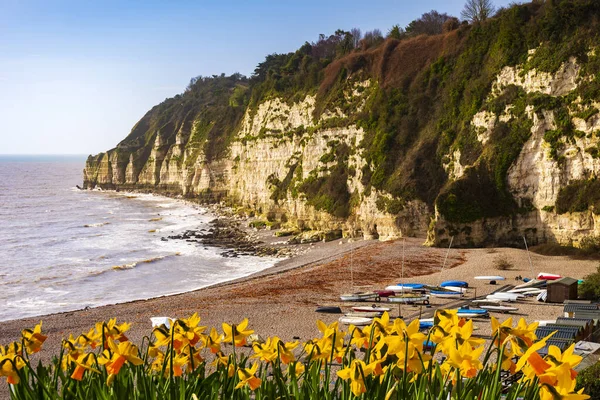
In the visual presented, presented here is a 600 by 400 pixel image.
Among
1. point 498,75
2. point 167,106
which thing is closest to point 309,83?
point 498,75

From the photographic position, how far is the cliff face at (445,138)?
135 ft

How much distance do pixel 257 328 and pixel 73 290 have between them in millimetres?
18264

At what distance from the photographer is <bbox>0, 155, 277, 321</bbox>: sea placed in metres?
35.8

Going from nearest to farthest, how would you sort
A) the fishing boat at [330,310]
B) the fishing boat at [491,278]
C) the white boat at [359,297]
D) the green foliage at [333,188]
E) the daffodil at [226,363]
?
the daffodil at [226,363], the fishing boat at [330,310], the white boat at [359,297], the fishing boat at [491,278], the green foliage at [333,188]

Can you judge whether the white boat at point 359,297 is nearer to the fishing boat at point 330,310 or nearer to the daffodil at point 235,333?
the fishing boat at point 330,310

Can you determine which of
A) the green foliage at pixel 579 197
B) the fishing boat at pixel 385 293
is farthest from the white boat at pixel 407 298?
the green foliage at pixel 579 197

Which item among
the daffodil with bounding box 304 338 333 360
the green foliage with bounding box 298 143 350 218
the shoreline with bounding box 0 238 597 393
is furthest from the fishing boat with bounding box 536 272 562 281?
the daffodil with bounding box 304 338 333 360

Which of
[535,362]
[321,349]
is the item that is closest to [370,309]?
[321,349]

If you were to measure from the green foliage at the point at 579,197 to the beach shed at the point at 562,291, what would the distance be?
12881mm

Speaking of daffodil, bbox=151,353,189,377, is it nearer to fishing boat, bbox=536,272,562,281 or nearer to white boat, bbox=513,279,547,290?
white boat, bbox=513,279,547,290

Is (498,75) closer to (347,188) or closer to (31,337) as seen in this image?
(347,188)

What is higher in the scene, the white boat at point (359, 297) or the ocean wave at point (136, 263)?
the white boat at point (359, 297)

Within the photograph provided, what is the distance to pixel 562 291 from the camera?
26859 millimetres

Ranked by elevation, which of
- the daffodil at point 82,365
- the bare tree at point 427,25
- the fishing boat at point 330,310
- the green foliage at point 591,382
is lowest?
the fishing boat at point 330,310
